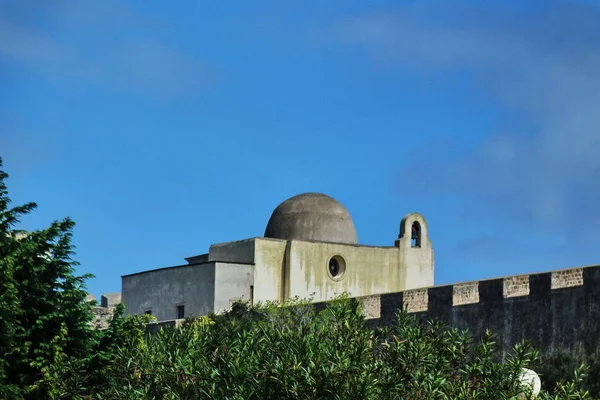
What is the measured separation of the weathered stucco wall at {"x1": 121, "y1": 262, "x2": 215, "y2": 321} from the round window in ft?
14.9

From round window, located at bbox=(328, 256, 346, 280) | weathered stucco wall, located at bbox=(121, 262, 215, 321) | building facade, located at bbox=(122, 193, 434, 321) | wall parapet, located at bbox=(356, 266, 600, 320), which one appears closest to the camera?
wall parapet, located at bbox=(356, 266, 600, 320)

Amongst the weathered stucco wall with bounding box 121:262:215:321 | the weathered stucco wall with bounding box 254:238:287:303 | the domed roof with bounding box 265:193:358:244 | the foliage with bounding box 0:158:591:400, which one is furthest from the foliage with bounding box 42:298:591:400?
the domed roof with bounding box 265:193:358:244

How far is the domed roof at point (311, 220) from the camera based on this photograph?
45.1 m

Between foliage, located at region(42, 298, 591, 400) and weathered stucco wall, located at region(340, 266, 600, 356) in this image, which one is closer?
foliage, located at region(42, 298, 591, 400)

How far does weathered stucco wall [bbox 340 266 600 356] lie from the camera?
81.7ft

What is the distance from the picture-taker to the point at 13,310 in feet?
72.7

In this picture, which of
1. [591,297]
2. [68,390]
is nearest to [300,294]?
[591,297]

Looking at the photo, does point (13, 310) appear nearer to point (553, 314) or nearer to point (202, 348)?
point (202, 348)

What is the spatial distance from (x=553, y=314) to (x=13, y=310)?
10528 mm

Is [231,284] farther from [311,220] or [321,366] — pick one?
[321,366]

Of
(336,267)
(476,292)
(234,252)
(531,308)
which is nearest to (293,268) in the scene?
(336,267)

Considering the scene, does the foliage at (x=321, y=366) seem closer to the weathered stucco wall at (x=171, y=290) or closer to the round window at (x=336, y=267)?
the weathered stucco wall at (x=171, y=290)

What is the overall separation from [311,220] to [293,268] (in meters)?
2.32

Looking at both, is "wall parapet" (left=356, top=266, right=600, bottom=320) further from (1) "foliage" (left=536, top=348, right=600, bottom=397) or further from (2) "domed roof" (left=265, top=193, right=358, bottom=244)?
(2) "domed roof" (left=265, top=193, right=358, bottom=244)
